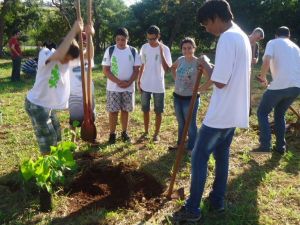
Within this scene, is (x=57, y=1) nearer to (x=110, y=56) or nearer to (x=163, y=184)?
(x=110, y=56)

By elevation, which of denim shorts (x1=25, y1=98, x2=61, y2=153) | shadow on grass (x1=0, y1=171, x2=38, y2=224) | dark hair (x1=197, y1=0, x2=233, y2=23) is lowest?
shadow on grass (x1=0, y1=171, x2=38, y2=224)

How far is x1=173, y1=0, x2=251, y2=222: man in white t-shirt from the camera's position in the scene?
2875 mm

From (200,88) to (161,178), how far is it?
3.76 feet

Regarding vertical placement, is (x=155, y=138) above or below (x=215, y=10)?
below

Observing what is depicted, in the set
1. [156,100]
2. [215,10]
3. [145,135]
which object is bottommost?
[145,135]

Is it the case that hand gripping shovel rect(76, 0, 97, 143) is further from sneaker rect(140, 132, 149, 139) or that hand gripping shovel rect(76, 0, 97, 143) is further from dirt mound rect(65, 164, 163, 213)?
sneaker rect(140, 132, 149, 139)

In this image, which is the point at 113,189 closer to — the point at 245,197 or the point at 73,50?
the point at 245,197

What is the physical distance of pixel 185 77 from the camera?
4750mm

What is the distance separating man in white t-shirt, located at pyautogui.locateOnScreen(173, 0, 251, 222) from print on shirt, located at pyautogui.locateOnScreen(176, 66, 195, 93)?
1495 millimetres

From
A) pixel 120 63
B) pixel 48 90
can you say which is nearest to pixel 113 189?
pixel 48 90

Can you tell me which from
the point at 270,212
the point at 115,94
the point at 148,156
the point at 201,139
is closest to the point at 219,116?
the point at 201,139

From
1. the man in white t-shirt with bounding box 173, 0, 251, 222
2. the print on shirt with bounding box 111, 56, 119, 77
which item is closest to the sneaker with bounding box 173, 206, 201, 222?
the man in white t-shirt with bounding box 173, 0, 251, 222

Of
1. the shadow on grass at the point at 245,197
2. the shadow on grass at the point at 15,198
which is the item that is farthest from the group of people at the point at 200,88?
the shadow on grass at the point at 15,198

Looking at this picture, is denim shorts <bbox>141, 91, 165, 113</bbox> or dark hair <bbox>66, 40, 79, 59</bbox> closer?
dark hair <bbox>66, 40, 79, 59</bbox>
